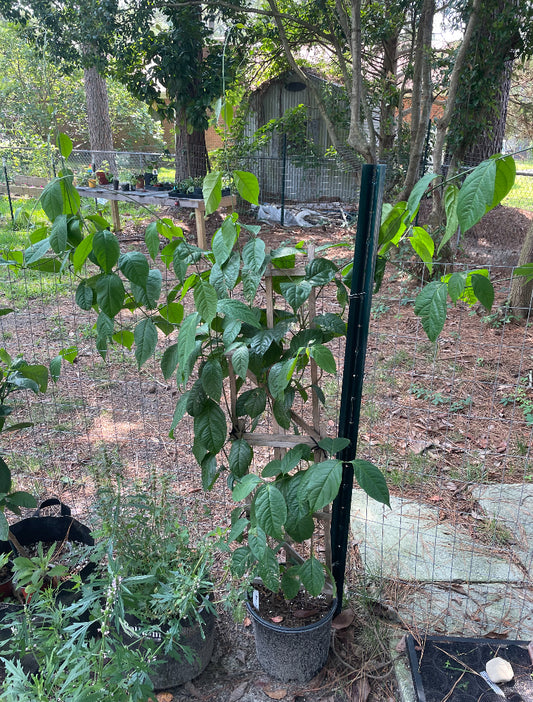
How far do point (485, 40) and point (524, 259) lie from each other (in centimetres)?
348

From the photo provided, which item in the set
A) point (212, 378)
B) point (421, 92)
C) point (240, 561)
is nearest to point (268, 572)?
point (240, 561)

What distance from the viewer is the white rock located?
166 centimetres

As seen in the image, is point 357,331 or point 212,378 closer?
point 212,378

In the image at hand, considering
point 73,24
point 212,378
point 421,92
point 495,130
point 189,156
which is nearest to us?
point 212,378

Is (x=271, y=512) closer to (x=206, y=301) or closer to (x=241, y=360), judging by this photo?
(x=241, y=360)

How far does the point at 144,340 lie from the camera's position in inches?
60.7

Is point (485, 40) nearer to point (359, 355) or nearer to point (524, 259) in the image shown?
point (524, 259)

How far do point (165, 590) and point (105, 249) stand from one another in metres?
1.01

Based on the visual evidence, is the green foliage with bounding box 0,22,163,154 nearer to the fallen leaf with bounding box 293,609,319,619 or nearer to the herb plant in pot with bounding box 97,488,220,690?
the herb plant in pot with bounding box 97,488,220,690

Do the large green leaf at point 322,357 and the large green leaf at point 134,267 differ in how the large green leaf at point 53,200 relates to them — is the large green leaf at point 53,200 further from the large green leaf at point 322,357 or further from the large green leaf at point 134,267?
the large green leaf at point 322,357

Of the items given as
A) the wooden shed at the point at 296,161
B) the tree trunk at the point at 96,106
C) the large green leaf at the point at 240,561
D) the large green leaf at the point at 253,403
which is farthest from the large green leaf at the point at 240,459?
the tree trunk at the point at 96,106

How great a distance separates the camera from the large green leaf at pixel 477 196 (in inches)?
40.1

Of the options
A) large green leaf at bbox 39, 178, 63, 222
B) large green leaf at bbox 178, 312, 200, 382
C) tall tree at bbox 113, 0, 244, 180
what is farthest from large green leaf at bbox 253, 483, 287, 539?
tall tree at bbox 113, 0, 244, 180

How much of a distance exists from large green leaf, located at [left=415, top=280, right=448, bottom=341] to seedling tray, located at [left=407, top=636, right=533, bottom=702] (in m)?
1.12
